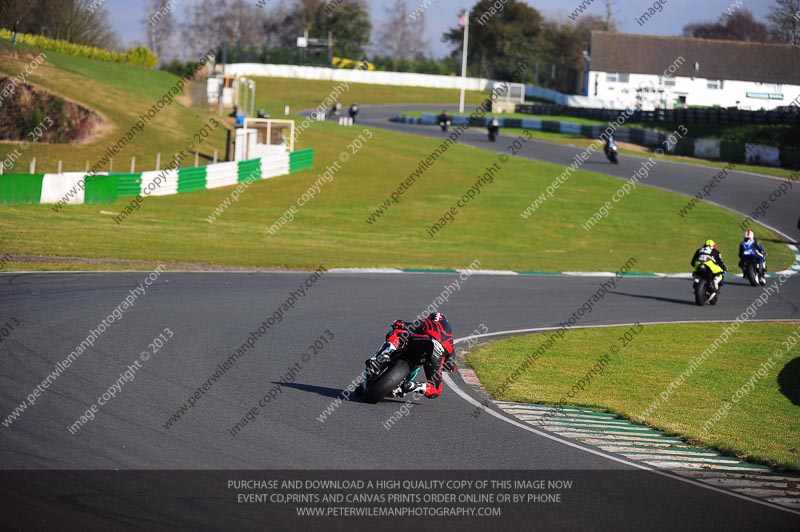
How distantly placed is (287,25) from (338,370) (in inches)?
5521

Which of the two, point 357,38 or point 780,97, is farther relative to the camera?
point 357,38

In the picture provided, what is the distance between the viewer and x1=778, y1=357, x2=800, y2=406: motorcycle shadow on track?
14227 millimetres

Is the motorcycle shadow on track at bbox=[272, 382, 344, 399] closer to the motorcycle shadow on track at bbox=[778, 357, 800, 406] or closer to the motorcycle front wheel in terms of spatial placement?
the motorcycle front wheel

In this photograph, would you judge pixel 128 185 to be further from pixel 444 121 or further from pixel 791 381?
pixel 444 121

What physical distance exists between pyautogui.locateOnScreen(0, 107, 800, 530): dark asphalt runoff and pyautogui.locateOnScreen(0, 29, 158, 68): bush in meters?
41.5

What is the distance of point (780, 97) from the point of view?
81875mm

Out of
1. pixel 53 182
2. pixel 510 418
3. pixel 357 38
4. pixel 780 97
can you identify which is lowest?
pixel 510 418

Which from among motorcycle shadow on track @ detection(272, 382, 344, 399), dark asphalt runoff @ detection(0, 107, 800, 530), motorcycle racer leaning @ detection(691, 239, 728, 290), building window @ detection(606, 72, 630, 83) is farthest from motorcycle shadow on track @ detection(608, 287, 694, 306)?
building window @ detection(606, 72, 630, 83)

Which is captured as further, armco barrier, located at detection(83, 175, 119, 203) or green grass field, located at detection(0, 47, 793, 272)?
armco barrier, located at detection(83, 175, 119, 203)

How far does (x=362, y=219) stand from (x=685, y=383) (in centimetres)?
2210

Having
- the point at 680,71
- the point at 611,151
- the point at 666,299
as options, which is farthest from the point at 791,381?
the point at 680,71

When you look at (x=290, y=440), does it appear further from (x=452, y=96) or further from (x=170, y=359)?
(x=452, y=96)

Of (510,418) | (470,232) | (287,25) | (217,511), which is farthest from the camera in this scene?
(287,25)

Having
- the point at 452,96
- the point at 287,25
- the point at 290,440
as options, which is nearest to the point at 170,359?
the point at 290,440
